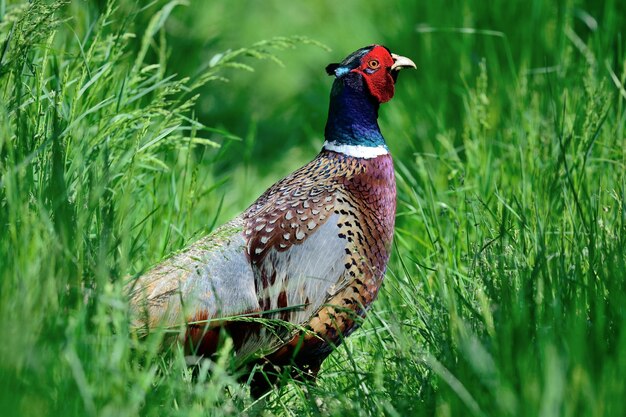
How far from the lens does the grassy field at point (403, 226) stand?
1.98m

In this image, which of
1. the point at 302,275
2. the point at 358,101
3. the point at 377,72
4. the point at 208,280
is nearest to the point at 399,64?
the point at 377,72

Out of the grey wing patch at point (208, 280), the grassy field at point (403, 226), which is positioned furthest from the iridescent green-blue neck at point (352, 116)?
the grey wing patch at point (208, 280)

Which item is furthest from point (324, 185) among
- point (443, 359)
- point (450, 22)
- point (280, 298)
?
point (450, 22)

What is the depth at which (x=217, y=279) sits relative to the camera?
2893 millimetres

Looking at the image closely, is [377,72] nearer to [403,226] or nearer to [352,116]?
[352,116]

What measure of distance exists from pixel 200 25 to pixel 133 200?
2.45 meters

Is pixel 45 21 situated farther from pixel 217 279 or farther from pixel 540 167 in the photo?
pixel 540 167

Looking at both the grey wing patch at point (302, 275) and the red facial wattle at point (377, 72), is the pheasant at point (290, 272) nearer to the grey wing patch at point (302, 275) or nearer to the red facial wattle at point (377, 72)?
the grey wing patch at point (302, 275)

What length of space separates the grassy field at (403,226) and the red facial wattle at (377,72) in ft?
0.92

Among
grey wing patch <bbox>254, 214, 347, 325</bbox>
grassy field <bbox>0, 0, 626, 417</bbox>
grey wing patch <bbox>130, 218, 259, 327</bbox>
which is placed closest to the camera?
grassy field <bbox>0, 0, 626, 417</bbox>

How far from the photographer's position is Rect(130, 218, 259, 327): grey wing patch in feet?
9.09

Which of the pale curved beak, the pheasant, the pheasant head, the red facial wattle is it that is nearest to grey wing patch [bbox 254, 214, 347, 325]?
the pheasant

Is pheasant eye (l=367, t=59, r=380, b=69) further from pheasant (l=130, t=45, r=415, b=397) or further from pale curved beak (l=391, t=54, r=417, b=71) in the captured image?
pheasant (l=130, t=45, r=415, b=397)

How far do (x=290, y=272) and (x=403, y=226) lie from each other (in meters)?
1.39
